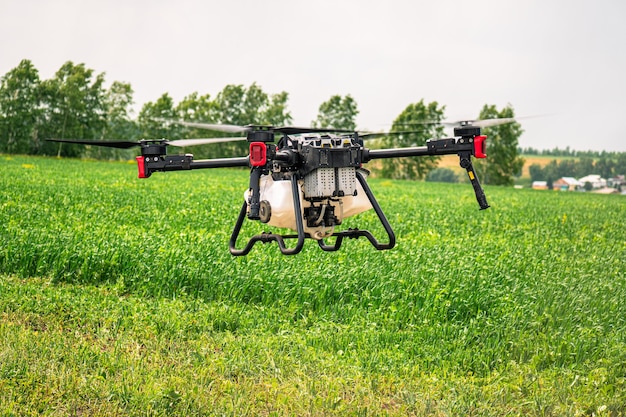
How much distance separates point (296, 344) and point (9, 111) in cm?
5242

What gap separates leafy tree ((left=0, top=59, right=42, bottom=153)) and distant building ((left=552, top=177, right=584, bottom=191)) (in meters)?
60.7

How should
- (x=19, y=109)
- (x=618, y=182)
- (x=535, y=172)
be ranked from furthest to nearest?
(x=535, y=172), (x=618, y=182), (x=19, y=109)

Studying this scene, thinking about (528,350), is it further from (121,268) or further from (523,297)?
(121,268)

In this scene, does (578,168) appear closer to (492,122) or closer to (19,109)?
(19,109)

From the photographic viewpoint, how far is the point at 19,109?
54906mm

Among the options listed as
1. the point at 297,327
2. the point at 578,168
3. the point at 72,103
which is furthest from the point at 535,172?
the point at 297,327

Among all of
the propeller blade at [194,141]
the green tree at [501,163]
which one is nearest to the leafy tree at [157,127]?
the propeller blade at [194,141]

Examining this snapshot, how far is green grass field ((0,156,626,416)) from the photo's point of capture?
29.0 feet

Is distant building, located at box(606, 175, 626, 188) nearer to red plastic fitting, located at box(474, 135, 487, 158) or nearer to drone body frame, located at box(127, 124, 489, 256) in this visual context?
red plastic fitting, located at box(474, 135, 487, 158)

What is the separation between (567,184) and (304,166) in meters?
92.8

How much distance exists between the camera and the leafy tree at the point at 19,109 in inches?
2157

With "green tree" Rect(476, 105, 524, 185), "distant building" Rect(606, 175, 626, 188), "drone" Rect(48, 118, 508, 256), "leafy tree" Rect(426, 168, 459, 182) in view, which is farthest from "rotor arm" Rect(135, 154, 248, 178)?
"leafy tree" Rect(426, 168, 459, 182)

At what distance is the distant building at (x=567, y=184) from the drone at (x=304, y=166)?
8831 cm

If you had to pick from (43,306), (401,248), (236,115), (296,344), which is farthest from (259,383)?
(401,248)
